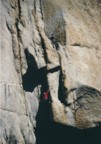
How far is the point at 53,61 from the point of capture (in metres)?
20.4

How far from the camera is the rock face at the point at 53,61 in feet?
65.8

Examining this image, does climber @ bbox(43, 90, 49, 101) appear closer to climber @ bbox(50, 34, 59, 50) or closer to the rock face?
the rock face

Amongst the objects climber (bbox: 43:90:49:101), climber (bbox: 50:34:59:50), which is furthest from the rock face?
→ climber (bbox: 43:90:49:101)

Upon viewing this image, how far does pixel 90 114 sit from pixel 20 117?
4.03 m

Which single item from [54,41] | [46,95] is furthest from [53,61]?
[46,95]

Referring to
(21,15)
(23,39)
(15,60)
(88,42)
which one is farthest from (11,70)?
(88,42)

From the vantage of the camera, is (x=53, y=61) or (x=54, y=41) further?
(x=54, y=41)

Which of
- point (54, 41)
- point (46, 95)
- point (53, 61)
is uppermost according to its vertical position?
point (54, 41)

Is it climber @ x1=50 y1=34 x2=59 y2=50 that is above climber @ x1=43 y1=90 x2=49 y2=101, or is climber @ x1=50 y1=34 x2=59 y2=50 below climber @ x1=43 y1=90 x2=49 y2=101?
above

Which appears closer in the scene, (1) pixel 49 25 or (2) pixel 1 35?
(2) pixel 1 35

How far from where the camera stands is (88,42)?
21.1 meters

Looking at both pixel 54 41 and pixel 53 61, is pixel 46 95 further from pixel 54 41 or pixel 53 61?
pixel 54 41

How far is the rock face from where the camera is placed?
65.8ft

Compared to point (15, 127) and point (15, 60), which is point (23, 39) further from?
point (15, 127)
